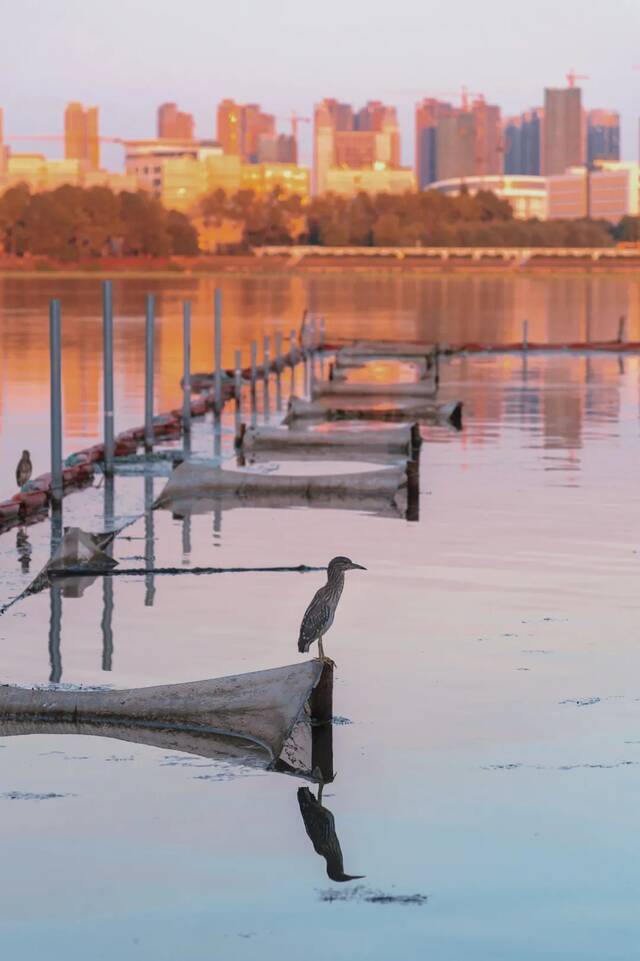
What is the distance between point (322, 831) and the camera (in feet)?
41.0

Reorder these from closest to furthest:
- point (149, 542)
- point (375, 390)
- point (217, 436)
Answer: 1. point (149, 542)
2. point (217, 436)
3. point (375, 390)

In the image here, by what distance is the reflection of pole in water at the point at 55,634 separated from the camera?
53.1ft

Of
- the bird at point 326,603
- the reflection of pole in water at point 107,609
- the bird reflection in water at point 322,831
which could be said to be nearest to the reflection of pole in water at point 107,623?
the reflection of pole in water at point 107,609

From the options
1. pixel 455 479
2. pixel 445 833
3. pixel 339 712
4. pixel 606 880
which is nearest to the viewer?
pixel 606 880

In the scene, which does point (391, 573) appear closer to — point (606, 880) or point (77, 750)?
point (77, 750)

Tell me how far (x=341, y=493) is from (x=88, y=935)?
625 inches

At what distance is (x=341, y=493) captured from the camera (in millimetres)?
26484

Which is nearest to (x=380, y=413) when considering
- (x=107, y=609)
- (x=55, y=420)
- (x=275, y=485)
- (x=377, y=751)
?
(x=275, y=485)

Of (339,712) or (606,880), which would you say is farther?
(339,712)

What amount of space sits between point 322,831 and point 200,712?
1.75 m

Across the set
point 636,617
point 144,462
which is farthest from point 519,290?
point 636,617

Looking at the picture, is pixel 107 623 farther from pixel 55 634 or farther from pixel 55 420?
pixel 55 420

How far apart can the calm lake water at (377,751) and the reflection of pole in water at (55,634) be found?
0.27 ft

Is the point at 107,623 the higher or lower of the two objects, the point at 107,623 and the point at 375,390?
the lower
